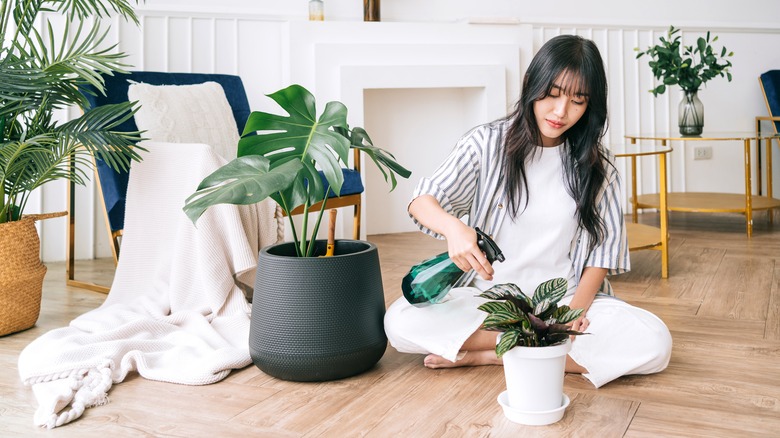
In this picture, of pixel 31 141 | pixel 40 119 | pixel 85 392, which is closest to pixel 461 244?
pixel 85 392

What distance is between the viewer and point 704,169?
185 inches

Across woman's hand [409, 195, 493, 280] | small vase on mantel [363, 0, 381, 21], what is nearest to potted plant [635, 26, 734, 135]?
small vase on mantel [363, 0, 381, 21]

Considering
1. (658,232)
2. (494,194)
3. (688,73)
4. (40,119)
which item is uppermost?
(688,73)

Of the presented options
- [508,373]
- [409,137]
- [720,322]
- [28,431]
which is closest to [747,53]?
[409,137]

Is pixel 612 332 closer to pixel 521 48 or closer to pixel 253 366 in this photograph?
pixel 253 366

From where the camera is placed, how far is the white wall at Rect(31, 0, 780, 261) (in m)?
3.54

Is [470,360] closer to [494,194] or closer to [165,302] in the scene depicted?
[494,194]

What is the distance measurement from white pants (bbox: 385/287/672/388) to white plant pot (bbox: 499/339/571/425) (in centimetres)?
26

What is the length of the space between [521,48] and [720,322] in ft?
7.36

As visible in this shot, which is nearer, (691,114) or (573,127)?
(573,127)

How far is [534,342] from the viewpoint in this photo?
1.45 metres

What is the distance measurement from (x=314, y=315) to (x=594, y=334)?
2.07 ft

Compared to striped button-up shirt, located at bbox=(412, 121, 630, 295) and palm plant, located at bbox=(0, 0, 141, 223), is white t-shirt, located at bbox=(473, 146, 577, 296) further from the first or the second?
palm plant, located at bbox=(0, 0, 141, 223)

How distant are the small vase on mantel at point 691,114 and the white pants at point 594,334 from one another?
2109mm
